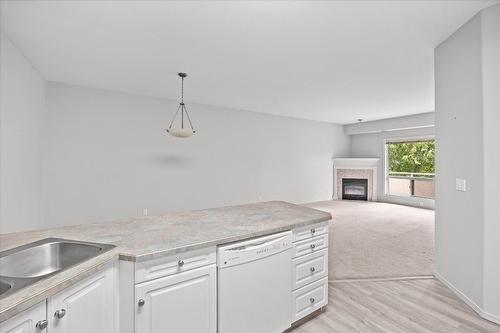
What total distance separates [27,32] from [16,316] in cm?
286

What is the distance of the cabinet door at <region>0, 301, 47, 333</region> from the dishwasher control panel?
855mm

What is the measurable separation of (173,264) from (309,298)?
128 centimetres

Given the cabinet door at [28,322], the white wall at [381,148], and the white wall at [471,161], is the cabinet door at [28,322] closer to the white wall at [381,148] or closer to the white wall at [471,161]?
the white wall at [471,161]

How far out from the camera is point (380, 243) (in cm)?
392

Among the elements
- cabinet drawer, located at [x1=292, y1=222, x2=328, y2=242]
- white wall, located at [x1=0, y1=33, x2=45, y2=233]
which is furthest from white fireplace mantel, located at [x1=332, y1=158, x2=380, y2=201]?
white wall, located at [x1=0, y1=33, x2=45, y2=233]

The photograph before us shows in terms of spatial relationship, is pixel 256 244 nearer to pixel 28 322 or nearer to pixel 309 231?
pixel 309 231

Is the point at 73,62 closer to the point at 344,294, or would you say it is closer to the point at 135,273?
the point at 135,273

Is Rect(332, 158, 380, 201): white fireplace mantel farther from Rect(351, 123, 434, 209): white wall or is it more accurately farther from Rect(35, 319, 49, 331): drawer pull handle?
Rect(35, 319, 49, 331): drawer pull handle

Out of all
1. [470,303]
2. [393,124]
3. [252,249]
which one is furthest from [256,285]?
[393,124]

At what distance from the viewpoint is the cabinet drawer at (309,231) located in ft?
6.27

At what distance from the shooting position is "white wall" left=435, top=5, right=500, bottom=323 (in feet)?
6.48

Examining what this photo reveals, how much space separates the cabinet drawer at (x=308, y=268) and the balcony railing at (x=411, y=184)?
249 inches

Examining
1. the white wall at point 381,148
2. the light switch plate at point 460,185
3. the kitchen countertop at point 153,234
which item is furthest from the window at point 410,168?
the kitchen countertop at point 153,234

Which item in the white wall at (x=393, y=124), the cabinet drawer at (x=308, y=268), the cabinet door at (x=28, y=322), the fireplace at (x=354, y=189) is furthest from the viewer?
the fireplace at (x=354, y=189)
